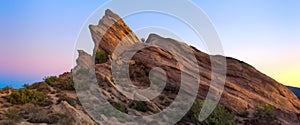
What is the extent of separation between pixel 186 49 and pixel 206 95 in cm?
884

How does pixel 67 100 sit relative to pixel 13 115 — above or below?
above

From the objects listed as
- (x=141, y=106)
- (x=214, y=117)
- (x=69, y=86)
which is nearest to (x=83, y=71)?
(x=69, y=86)

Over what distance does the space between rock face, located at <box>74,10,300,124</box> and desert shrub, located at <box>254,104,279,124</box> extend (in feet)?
2.88

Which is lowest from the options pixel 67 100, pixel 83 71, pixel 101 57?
pixel 67 100

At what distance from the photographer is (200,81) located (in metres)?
31.2

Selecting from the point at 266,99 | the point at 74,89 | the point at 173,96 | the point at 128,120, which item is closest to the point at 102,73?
the point at 74,89

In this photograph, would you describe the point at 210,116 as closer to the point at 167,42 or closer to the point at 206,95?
the point at 206,95

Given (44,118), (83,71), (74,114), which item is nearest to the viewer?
(44,118)

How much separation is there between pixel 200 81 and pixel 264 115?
707 centimetres

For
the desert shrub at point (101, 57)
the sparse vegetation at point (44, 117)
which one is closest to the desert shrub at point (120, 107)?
the sparse vegetation at point (44, 117)

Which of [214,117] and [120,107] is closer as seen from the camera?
[120,107]

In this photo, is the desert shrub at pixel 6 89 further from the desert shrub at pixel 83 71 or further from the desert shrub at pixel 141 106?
the desert shrub at pixel 141 106

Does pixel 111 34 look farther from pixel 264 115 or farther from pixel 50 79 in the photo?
pixel 264 115

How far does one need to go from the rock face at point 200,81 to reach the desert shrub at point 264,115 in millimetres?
876
